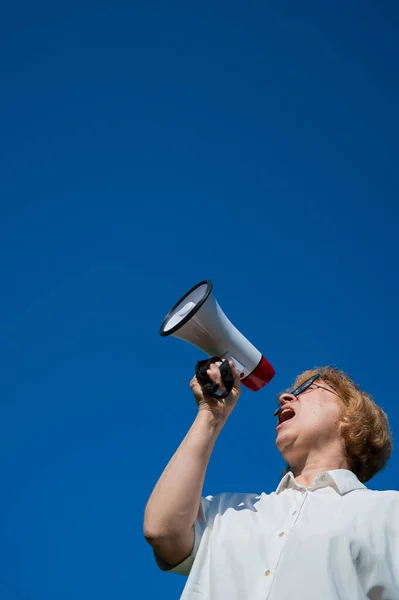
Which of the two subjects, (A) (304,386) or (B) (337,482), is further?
(A) (304,386)

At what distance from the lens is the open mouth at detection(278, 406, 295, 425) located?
356 cm

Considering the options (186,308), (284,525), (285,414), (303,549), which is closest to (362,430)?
(285,414)

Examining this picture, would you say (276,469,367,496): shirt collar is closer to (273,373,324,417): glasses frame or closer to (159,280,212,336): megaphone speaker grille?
(273,373,324,417): glasses frame

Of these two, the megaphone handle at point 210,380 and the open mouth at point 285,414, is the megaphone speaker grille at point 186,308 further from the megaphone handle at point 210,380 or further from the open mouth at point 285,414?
the open mouth at point 285,414

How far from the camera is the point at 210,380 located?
10.3ft

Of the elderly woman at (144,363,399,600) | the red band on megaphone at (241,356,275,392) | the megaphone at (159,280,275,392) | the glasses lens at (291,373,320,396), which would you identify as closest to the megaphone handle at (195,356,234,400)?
the elderly woman at (144,363,399,600)

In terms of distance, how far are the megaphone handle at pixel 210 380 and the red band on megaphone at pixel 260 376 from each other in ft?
1.56

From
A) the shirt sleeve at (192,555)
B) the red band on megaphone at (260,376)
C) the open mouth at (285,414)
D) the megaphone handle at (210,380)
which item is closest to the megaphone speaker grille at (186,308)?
the megaphone handle at (210,380)

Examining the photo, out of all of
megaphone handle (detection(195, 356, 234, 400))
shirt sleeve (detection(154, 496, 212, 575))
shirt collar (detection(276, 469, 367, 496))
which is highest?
megaphone handle (detection(195, 356, 234, 400))

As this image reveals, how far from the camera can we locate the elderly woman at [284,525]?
250 centimetres

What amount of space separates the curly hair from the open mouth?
0.25 meters

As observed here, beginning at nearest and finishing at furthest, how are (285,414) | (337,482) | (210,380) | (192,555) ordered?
1. (192,555)
2. (337,482)
3. (210,380)
4. (285,414)

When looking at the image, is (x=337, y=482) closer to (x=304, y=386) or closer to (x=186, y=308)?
(x=304, y=386)

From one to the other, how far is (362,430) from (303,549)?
3.27 feet
